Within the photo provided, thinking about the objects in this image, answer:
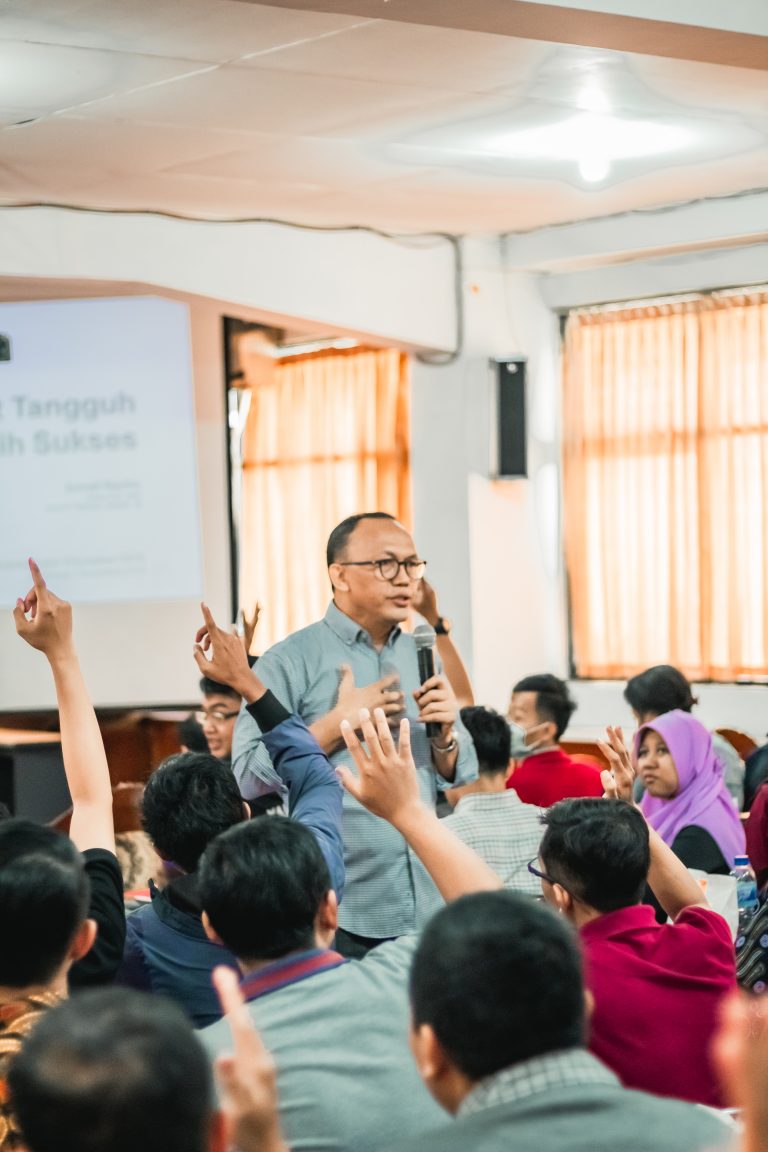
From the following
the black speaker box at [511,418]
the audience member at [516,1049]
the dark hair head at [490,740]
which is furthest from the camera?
the black speaker box at [511,418]

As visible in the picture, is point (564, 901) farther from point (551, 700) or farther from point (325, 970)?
point (551, 700)

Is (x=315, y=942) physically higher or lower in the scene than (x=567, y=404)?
lower

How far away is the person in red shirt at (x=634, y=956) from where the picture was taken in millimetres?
2219

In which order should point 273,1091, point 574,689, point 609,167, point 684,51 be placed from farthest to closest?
point 574,689, point 609,167, point 684,51, point 273,1091

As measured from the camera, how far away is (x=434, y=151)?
6062 millimetres

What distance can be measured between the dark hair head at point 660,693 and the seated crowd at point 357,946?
2.27 ft

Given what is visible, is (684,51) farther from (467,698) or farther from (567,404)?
(567,404)

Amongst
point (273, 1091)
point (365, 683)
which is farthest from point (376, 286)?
point (273, 1091)

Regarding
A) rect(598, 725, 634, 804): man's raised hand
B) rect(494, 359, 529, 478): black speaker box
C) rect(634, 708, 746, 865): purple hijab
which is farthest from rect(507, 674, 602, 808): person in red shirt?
rect(494, 359, 529, 478): black speaker box

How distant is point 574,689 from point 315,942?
244 inches

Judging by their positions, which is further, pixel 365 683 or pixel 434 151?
pixel 434 151

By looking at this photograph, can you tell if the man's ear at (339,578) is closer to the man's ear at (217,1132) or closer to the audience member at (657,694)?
the audience member at (657,694)

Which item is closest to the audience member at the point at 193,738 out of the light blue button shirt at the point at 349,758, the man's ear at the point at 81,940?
the light blue button shirt at the point at 349,758

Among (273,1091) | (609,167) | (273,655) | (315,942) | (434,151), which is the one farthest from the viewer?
(609,167)
